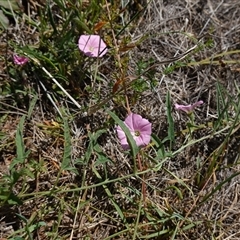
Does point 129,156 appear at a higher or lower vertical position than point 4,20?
lower

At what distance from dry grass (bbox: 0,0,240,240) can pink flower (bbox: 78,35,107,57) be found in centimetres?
7

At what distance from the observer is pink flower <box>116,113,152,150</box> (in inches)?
63.5

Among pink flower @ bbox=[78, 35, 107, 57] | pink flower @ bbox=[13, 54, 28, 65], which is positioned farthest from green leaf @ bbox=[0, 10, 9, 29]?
pink flower @ bbox=[78, 35, 107, 57]

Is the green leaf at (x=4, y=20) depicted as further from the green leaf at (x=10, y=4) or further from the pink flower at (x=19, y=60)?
the pink flower at (x=19, y=60)

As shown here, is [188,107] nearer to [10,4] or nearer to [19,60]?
[19,60]

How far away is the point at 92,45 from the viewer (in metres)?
1.72

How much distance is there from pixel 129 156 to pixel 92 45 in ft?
1.37

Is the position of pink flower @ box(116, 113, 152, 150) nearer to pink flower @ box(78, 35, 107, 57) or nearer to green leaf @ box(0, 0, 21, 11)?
pink flower @ box(78, 35, 107, 57)

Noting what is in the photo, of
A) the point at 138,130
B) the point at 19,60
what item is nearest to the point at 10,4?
the point at 19,60

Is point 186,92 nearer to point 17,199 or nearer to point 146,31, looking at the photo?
point 146,31

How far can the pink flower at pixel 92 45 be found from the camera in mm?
1685

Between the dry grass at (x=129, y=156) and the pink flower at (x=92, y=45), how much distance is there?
7 cm

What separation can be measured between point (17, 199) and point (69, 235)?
0.75ft

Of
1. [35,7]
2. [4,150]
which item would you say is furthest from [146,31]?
[4,150]
